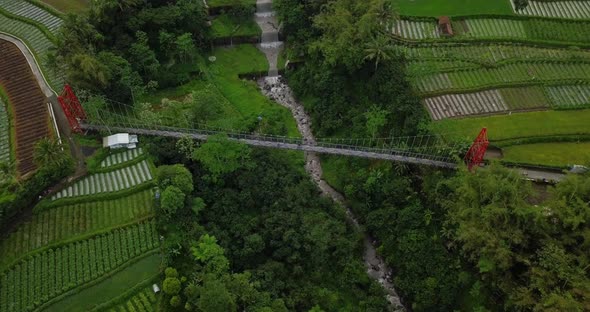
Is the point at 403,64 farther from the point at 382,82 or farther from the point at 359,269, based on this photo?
the point at 359,269

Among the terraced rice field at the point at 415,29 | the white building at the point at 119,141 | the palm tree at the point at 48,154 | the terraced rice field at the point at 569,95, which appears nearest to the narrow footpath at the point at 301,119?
the terraced rice field at the point at 415,29

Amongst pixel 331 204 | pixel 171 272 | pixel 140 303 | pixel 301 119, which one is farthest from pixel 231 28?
pixel 140 303

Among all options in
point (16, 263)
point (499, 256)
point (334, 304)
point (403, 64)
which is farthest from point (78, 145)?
point (499, 256)

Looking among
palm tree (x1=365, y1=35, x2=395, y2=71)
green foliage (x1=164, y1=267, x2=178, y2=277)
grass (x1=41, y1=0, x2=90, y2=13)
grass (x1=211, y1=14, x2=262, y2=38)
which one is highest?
palm tree (x1=365, y1=35, x2=395, y2=71)

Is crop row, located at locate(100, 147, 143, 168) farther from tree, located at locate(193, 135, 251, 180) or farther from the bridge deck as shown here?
tree, located at locate(193, 135, 251, 180)

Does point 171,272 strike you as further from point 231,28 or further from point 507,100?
point 507,100

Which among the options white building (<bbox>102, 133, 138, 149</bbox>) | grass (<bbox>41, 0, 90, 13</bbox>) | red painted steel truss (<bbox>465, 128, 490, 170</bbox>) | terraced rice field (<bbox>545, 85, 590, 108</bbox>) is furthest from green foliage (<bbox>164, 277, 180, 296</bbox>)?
terraced rice field (<bbox>545, 85, 590, 108</bbox>)
